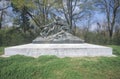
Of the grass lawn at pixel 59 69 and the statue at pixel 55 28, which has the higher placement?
the statue at pixel 55 28

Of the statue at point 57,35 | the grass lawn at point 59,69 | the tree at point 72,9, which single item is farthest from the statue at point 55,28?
the tree at point 72,9

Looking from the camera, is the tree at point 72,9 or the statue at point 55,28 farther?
the tree at point 72,9

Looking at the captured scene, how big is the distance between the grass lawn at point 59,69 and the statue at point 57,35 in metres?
3.06

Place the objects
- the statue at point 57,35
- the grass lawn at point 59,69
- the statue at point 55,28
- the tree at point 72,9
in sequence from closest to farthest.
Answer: the grass lawn at point 59,69 → the statue at point 57,35 → the statue at point 55,28 → the tree at point 72,9

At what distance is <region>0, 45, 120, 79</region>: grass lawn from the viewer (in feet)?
23.5

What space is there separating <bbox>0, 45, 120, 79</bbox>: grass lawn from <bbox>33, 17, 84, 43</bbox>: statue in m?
3.06

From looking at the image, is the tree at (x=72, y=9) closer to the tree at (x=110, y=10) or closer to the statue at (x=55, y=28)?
the tree at (x=110, y=10)

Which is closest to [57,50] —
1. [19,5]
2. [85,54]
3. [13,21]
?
[85,54]

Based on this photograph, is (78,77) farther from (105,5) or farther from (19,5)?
(105,5)

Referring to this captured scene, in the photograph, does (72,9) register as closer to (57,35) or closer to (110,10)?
(110,10)

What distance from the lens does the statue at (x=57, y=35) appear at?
11.5 meters

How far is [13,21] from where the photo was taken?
26.3 meters

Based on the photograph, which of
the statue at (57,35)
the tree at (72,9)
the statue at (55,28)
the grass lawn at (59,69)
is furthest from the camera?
the tree at (72,9)

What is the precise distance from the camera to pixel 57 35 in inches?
459
